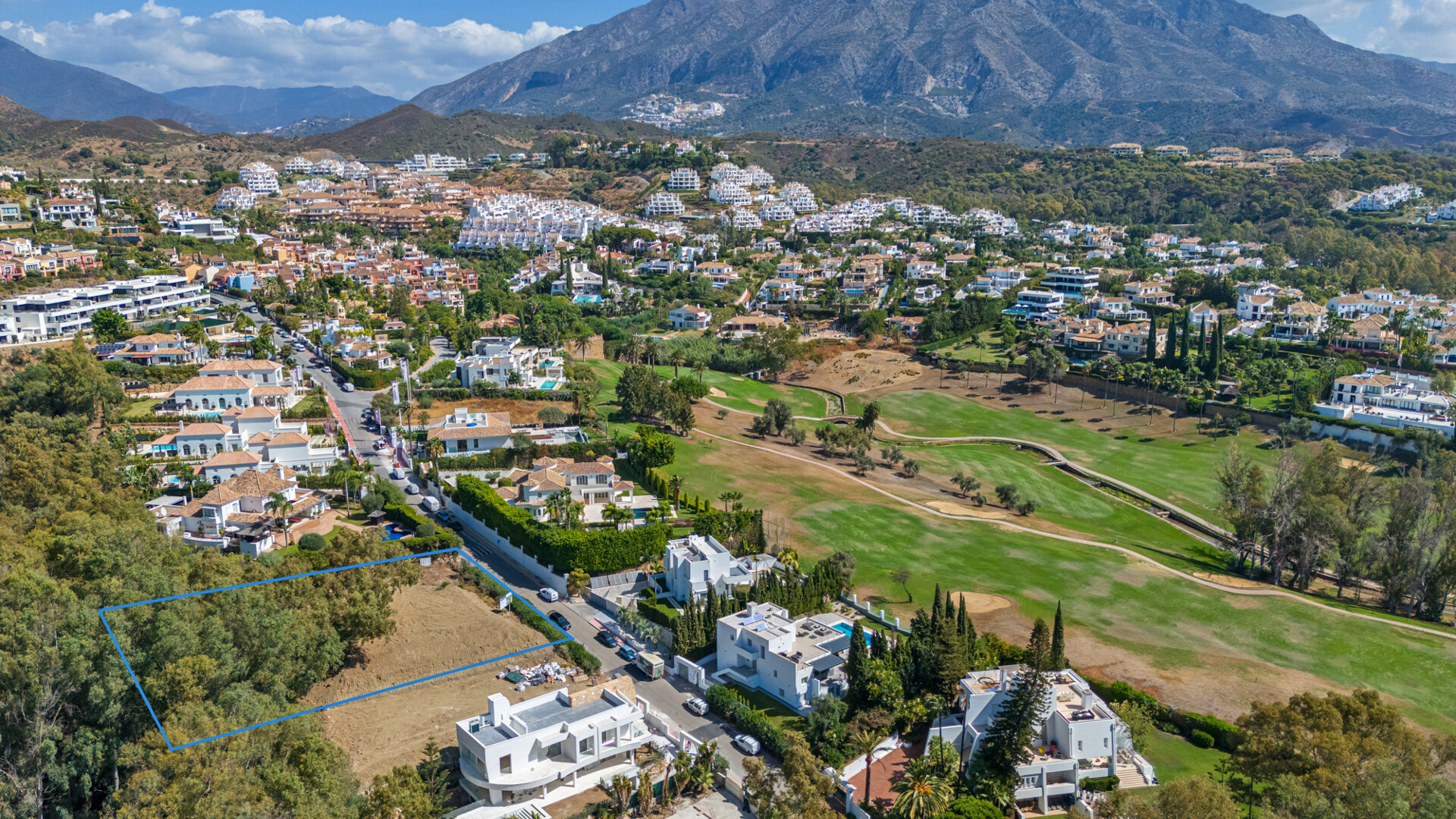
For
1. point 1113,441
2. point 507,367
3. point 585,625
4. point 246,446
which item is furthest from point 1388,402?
point 246,446

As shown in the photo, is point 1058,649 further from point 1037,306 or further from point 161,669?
point 1037,306

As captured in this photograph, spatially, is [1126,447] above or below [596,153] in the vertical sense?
below

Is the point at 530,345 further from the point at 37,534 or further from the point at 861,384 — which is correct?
the point at 37,534

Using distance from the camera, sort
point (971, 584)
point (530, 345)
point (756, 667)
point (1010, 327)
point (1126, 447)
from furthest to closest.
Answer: point (1010, 327), point (530, 345), point (1126, 447), point (971, 584), point (756, 667)

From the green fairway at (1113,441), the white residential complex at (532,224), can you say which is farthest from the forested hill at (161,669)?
the white residential complex at (532,224)

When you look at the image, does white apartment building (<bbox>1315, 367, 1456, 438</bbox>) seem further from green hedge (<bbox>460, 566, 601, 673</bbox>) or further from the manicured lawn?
green hedge (<bbox>460, 566, 601, 673</bbox>)

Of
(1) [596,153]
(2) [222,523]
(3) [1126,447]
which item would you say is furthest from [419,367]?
(1) [596,153]

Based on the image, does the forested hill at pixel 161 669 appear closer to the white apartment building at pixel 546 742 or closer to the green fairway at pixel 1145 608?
the white apartment building at pixel 546 742
